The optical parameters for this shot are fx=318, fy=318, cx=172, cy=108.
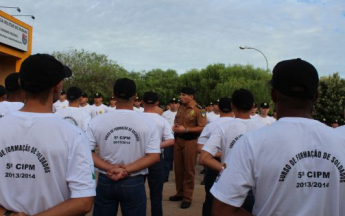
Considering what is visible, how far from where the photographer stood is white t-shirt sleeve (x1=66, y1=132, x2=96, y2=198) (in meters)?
1.93

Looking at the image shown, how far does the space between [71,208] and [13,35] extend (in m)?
17.6

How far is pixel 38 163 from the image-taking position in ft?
6.18

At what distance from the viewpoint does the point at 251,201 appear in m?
3.81

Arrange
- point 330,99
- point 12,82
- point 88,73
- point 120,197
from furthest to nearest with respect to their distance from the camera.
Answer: point 88,73 → point 330,99 → point 12,82 → point 120,197

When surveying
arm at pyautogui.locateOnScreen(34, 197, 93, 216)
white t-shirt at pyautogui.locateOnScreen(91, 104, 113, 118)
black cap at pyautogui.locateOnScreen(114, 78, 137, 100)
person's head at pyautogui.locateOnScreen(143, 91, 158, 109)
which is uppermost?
black cap at pyautogui.locateOnScreen(114, 78, 137, 100)

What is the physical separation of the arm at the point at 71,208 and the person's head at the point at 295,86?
1314 mm

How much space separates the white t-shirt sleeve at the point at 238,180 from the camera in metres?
1.84

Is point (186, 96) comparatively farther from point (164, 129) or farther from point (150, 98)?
point (164, 129)

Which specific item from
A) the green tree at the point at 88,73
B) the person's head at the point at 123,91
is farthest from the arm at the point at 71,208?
the green tree at the point at 88,73

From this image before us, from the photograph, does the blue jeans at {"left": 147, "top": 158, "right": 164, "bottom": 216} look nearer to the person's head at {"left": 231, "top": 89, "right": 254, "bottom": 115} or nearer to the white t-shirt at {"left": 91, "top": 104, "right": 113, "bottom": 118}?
the person's head at {"left": 231, "top": 89, "right": 254, "bottom": 115}

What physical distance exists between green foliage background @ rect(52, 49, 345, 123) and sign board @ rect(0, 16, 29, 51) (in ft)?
75.0

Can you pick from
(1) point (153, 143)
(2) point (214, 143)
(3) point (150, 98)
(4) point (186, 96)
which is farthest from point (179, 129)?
(1) point (153, 143)

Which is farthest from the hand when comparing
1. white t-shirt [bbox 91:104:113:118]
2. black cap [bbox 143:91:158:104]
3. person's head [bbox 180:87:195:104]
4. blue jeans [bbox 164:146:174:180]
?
white t-shirt [bbox 91:104:113:118]

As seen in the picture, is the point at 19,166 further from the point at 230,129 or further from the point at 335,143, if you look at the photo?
the point at 230,129
